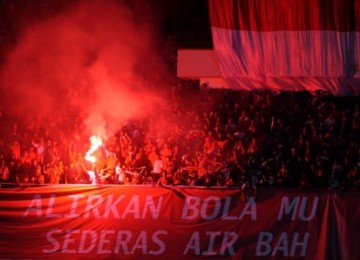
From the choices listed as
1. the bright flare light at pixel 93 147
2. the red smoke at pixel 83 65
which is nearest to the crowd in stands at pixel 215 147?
the bright flare light at pixel 93 147

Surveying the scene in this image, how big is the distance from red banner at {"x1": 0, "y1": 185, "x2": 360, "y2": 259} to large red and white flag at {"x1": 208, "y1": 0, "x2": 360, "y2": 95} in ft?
12.0

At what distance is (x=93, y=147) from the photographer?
39.5ft

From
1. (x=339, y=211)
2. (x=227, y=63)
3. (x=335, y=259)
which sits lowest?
(x=335, y=259)

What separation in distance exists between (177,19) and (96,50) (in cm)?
281

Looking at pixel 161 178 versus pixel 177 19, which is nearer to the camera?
pixel 161 178

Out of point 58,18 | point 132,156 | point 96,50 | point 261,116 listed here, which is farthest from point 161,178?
point 58,18

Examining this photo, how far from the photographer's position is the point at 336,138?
1187 centimetres

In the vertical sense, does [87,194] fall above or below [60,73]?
below

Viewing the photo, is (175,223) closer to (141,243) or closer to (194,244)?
(194,244)

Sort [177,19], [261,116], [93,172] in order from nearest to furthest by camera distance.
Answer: [93,172]
[261,116]
[177,19]

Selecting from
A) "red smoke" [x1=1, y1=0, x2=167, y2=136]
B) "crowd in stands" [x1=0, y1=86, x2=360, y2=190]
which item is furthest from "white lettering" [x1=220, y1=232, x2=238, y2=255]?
"red smoke" [x1=1, y1=0, x2=167, y2=136]

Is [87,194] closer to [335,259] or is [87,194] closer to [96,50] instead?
[335,259]

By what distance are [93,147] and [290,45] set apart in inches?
170

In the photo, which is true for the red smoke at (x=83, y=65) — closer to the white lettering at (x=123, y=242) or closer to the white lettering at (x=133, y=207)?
the white lettering at (x=133, y=207)
